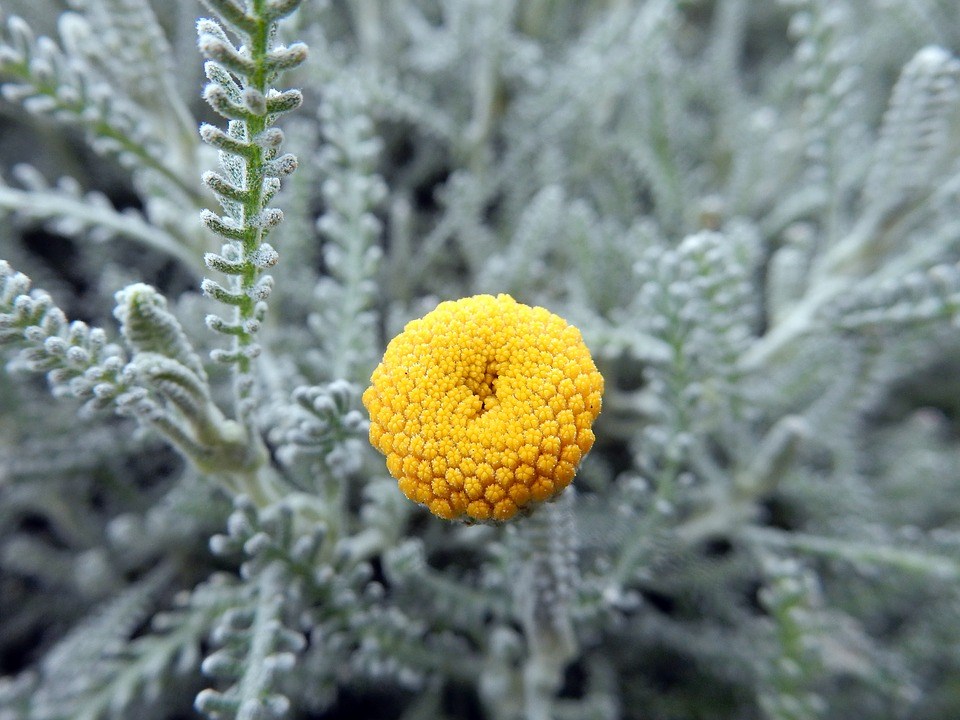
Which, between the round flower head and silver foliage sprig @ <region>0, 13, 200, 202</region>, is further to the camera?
silver foliage sprig @ <region>0, 13, 200, 202</region>

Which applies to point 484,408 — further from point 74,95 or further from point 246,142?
point 74,95

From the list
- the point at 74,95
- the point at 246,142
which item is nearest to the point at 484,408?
the point at 246,142

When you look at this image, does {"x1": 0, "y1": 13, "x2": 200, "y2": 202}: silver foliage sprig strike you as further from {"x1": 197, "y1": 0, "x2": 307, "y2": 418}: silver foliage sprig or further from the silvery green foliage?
{"x1": 197, "y1": 0, "x2": 307, "y2": 418}: silver foliage sprig

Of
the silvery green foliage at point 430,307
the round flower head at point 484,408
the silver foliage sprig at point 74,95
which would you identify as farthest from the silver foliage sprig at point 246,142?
the silver foliage sprig at point 74,95

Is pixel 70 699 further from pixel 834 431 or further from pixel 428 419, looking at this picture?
pixel 834 431

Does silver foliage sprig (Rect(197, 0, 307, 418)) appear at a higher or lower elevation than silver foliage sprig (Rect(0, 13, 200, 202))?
lower

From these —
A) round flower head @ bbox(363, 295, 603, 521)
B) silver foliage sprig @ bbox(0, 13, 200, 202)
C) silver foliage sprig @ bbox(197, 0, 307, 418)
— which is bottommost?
round flower head @ bbox(363, 295, 603, 521)

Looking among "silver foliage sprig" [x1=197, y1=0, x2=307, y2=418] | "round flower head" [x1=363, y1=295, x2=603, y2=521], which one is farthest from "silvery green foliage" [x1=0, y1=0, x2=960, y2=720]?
"round flower head" [x1=363, y1=295, x2=603, y2=521]
